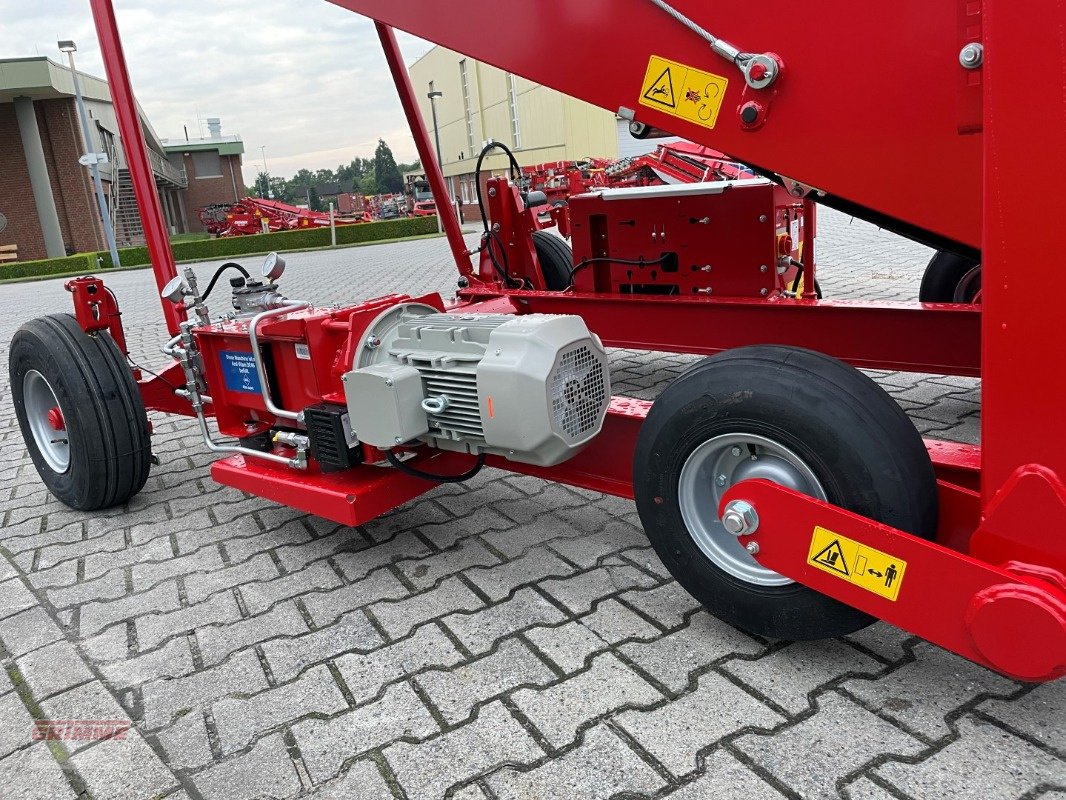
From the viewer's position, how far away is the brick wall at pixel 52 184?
26578 millimetres

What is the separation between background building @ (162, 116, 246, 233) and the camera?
197 feet

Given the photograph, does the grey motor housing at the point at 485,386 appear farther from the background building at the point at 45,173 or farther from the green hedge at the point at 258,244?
the background building at the point at 45,173

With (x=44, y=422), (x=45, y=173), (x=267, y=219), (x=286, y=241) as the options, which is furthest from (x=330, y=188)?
(x=44, y=422)

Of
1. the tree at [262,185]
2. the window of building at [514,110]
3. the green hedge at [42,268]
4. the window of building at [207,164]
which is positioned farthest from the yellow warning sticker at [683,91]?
the tree at [262,185]

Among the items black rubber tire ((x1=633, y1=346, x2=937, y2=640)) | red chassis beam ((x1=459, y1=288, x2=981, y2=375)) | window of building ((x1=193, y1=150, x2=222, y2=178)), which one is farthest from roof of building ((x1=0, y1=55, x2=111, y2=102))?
window of building ((x1=193, y1=150, x2=222, y2=178))

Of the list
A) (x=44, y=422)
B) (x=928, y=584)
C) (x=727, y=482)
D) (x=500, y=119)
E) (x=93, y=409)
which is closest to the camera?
(x=928, y=584)

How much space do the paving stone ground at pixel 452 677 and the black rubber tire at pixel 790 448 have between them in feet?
0.64

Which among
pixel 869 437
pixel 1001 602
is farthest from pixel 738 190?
pixel 1001 602

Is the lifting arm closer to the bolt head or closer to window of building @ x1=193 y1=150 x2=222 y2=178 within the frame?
the bolt head

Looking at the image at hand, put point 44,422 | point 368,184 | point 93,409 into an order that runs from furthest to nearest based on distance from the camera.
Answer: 1. point 368,184
2. point 44,422
3. point 93,409

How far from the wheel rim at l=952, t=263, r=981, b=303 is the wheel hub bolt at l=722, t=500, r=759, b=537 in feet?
9.86

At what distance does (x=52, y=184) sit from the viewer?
89.8ft

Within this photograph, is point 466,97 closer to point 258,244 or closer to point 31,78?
point 258,244

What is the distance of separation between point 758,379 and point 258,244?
24.7 metres
